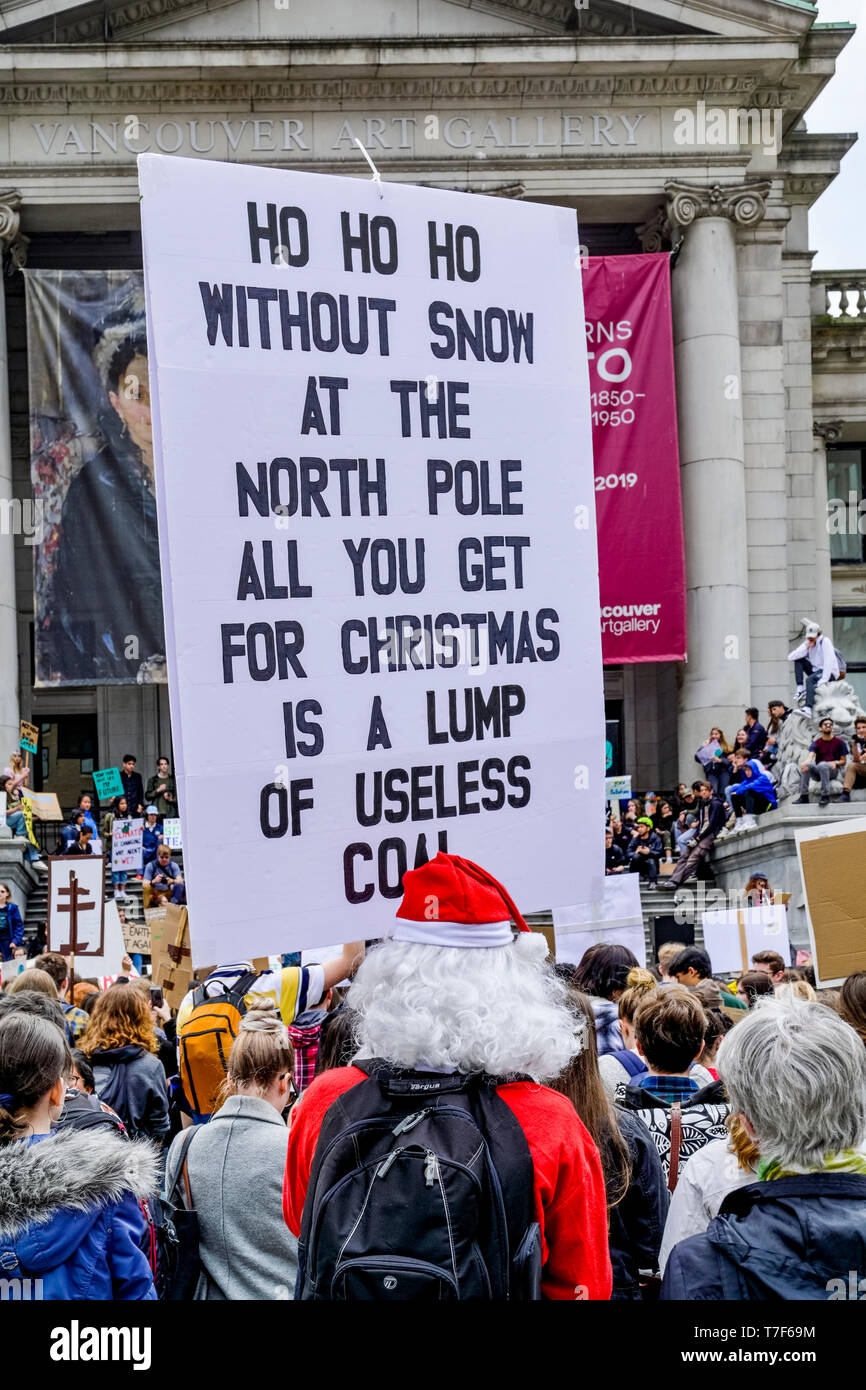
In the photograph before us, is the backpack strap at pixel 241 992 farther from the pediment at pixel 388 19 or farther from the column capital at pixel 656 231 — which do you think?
the column capital at pixel 656 231

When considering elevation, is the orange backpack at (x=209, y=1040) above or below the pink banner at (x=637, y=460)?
below

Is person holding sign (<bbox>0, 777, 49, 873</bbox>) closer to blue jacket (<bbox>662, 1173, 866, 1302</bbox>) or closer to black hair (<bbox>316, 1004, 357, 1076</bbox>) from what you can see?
black hair (<bbox>316, 1004, 357, 1076</bbox>)

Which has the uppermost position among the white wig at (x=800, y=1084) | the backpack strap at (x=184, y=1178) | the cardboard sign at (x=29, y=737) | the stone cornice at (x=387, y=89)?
the stone cornice at (x=387, y=89)

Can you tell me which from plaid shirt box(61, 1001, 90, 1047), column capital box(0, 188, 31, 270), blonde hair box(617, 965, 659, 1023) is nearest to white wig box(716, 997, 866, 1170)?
blonde hair box(617, 965, 659, 1023)

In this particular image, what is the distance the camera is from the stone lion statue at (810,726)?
23.4 metres

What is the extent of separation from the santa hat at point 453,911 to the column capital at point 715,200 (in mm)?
32085

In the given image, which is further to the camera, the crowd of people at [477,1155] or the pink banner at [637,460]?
the pink banner at [637,460]

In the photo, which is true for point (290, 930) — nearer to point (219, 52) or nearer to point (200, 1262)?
point (200, 1262)

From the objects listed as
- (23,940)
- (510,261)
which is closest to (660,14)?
(23,940)

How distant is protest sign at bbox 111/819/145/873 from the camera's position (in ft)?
90.5

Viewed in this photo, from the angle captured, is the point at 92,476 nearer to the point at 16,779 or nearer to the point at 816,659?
the point at 16,779

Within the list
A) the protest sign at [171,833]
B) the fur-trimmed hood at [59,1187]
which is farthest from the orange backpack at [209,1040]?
the protest sign at [171,833]

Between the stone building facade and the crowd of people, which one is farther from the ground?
the stone building facade
